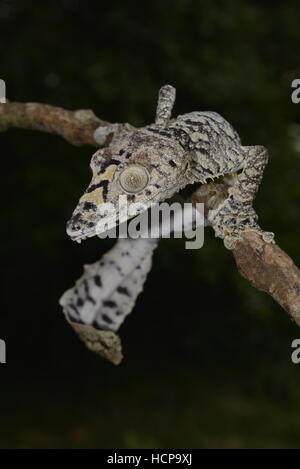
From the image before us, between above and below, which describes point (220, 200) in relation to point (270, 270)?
above

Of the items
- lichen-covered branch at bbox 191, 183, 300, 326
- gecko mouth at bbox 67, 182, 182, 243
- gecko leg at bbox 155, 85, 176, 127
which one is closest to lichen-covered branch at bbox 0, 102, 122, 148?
gecko leg at bbox 155, 85, 176, 127

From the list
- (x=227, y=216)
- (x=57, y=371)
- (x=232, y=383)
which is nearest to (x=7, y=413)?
(x=57, y=371)

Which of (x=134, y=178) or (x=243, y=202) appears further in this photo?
(x=243, y=202)

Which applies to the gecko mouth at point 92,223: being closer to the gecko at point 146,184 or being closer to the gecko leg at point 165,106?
the gecko at point 146,184

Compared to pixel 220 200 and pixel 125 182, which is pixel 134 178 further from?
pixel 220 200

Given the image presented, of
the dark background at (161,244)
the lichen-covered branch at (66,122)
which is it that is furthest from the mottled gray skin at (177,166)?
the dark background at (161,244)

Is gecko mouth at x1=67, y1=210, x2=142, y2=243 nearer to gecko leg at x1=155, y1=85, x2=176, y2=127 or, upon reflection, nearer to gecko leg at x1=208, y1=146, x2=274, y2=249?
gecko leg at x1=208, y1=146, x2=274, y2=249

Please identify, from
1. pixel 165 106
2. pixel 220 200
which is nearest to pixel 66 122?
pixel 165 106

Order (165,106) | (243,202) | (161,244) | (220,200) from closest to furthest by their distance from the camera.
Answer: (243,202)
(220,200)
(165,106)
(161,244)
